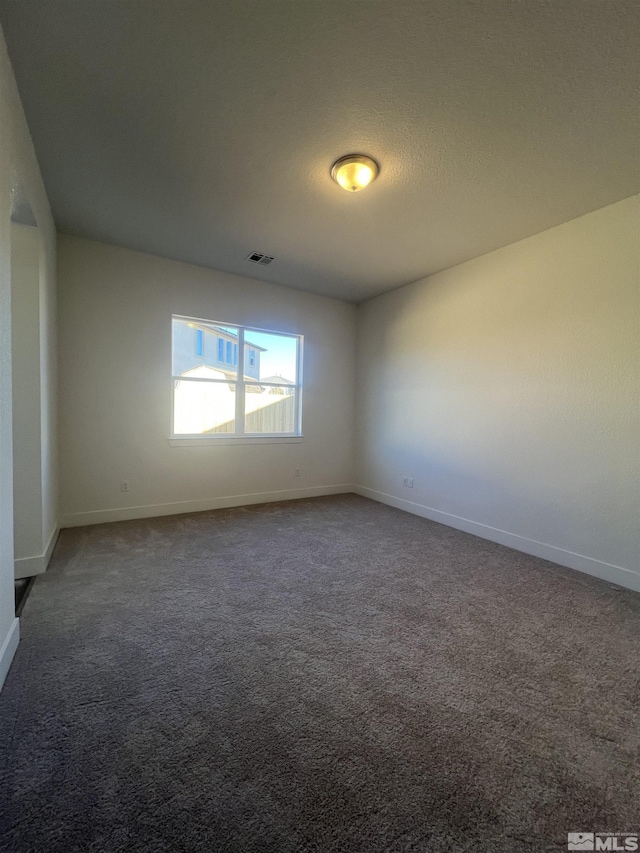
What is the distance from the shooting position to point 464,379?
12.3 feet

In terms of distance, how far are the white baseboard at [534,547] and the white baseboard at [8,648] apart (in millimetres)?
3640

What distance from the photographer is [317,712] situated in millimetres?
1400

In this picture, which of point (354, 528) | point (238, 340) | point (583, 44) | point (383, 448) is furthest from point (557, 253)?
point (238, 340)

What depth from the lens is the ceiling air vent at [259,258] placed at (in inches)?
146

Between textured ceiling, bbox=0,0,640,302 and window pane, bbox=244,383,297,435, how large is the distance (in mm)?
2111

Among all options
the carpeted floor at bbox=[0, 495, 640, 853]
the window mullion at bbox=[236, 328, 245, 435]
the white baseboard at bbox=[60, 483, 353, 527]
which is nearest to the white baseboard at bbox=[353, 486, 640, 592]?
the carpeted floor at bbox=[0, 495, 640, 853]

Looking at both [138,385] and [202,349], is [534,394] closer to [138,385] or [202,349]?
[202,349]

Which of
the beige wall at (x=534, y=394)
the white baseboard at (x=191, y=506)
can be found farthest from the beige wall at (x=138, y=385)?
the beige wall at (x=534, y=394)

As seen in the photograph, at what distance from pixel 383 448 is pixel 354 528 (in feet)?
4.83

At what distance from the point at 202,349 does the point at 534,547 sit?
410 cm

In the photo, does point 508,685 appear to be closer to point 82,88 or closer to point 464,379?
point 464,379

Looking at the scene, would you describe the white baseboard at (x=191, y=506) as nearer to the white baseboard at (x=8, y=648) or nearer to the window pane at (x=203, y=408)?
the window pane at (x=203, y=408)

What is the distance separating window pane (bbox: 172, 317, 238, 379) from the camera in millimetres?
4113

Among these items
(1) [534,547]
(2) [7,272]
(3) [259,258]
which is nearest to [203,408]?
(3) [259,258]
